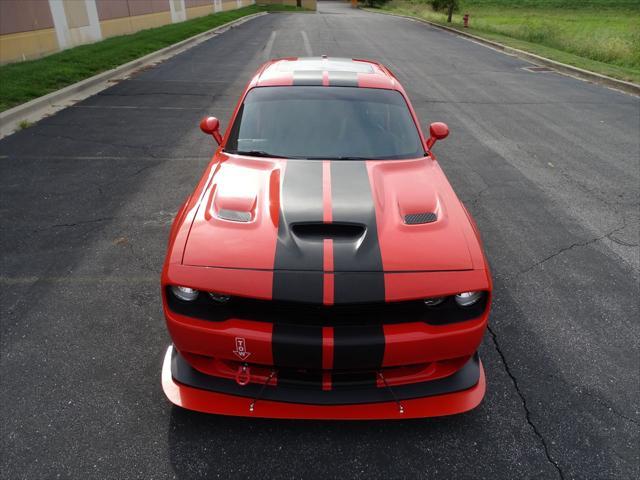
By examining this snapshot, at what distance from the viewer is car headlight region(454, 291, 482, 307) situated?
7.53 ft

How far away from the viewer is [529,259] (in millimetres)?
4176

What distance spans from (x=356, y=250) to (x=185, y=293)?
0.89 metres

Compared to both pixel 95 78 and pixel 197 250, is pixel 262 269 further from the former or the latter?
Result: pixel 95 78

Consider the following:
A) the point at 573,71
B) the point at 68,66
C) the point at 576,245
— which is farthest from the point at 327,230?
the point at 573,71

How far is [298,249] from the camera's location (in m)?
2.30

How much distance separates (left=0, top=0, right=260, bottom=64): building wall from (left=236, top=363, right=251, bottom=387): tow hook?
12.9m

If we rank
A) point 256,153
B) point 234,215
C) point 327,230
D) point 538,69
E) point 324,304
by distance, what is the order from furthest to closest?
point 538,69 → point 256,153 → point 234,215 → point 327,230 → point 324,304

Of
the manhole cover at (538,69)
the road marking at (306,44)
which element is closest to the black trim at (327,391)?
the manhole cover at (538,69)

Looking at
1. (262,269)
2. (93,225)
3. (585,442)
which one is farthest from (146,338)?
(585,442)

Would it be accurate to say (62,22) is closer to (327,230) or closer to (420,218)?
(327,230)

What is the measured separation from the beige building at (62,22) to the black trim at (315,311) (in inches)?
499

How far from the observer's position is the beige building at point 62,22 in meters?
11.7

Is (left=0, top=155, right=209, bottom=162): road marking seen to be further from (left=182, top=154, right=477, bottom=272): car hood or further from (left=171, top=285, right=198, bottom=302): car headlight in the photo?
(left=171, top=285, right=198, bottom=302): car headlight

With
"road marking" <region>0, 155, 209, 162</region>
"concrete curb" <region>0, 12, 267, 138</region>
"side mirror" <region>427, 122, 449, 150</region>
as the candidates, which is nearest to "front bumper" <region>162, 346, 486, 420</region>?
"side mirror" <region>427, 122, 449, 150</region>
